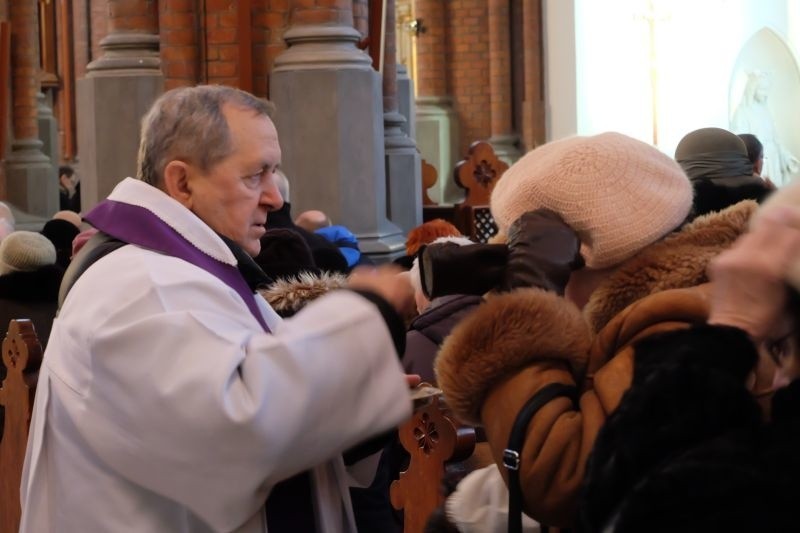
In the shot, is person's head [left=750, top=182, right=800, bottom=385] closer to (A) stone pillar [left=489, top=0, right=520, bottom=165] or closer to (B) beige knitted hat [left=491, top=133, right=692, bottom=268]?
(B) beige knitted hat [left=491, top=133, right=692, bottom=268]

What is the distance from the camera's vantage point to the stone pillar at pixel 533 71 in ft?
53.1

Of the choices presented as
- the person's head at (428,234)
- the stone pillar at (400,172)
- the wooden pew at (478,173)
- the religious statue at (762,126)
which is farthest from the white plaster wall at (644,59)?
the person's head at (428,234)

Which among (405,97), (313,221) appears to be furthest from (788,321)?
(405,97)

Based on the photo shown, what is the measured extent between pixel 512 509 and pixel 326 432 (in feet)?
1.03

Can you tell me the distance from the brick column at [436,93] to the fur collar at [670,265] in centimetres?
1418

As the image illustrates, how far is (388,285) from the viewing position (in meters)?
2.34

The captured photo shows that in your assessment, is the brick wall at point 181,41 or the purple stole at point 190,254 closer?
the purple stole at point 190,254

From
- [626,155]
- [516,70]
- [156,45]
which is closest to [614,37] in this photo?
[516,70]

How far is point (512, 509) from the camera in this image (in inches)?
83.5

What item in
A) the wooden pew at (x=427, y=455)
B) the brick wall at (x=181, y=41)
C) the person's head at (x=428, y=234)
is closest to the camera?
the wooden pew at (x=427, y=455)

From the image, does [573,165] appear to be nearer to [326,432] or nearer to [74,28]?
[326,432]

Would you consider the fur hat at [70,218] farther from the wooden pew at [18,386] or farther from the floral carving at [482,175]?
the wooden pew at [18,386]

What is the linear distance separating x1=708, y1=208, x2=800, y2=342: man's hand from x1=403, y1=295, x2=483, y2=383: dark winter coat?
1.85 meters

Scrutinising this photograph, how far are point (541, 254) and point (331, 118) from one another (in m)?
5.56
